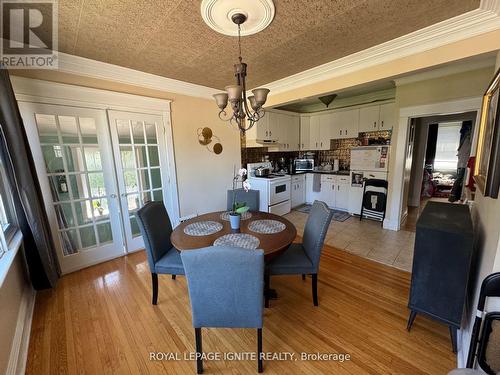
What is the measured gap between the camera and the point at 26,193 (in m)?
1.94

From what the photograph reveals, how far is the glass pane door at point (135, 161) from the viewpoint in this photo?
2.71 meters

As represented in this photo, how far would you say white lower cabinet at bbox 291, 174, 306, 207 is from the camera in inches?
192

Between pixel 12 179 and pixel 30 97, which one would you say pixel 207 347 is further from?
pixel 30 97

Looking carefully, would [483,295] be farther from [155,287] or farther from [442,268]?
[155,287]

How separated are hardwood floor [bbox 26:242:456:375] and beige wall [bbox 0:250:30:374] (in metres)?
0.21

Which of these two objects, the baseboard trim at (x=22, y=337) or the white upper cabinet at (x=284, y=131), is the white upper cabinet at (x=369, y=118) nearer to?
the white upper cabinet at (x=284, y=131)

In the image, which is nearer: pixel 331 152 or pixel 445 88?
pixel 445 88

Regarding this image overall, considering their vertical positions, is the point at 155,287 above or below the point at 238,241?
below

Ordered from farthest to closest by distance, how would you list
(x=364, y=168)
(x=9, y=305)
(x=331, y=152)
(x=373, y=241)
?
1. (x=331, y=152)
2. (x=364, y=168)
3. (x=373, y=241)
4. (x=9, y=305)

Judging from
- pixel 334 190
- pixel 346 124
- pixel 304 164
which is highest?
pixel 346 124

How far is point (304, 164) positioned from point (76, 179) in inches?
178

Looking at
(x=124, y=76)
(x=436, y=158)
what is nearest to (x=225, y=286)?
(x=124, y=76)

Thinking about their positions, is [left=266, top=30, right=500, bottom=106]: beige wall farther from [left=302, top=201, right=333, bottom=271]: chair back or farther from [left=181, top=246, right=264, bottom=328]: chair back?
[left=181, top=246, right=264, bottom=328]: chair back

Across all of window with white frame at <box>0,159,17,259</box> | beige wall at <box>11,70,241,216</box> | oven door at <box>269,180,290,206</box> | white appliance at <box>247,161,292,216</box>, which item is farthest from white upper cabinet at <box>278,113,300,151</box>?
window with white frame at <box>0,159,17,259</box>
